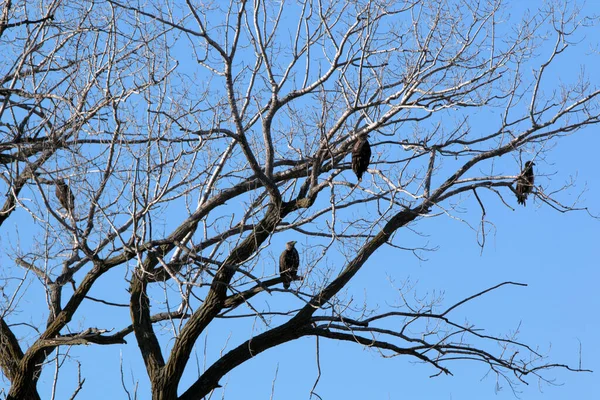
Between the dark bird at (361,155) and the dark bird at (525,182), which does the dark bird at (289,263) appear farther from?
the dark bird at (525,182)

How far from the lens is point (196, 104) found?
8.12m

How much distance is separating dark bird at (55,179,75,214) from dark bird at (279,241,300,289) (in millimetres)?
1941

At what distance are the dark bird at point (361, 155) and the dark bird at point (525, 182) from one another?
1430 mm

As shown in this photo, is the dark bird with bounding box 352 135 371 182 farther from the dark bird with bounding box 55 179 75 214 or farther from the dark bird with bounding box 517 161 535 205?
the dark bird with bounding box 55 179 75 214

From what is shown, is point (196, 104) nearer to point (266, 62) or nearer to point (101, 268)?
point (266, 62)

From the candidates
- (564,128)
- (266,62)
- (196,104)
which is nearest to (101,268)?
(196,104)

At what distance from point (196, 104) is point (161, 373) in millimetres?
2400

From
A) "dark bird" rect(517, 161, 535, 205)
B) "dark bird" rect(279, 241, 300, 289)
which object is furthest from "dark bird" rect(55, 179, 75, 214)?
"dark bird" rect(517, 161, 535, 205)

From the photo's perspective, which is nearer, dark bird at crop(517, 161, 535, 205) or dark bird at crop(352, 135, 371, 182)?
dark bird at crop(352, 135, 371, 182)

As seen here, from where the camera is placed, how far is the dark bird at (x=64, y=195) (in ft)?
26.3

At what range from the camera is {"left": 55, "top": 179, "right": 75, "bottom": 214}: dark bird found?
8016 mm

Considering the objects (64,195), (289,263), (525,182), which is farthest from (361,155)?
(64,195)

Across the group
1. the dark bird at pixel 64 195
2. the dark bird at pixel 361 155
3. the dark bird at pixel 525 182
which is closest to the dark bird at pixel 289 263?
the dark bird at pixel 361 155

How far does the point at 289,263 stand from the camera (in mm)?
8273
